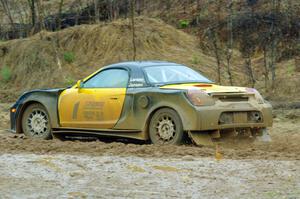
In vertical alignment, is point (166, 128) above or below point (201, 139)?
above

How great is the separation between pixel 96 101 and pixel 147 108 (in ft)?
3.37

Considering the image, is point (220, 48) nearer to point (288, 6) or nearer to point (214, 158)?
point (288, 6)

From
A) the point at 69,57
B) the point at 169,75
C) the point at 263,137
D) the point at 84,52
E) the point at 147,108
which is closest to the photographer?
the point at 147,108

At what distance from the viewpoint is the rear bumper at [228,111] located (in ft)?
39.2

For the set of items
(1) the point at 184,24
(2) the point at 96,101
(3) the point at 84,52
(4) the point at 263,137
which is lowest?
(4) the point at 263,137

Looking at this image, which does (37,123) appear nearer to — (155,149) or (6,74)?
(155,149)

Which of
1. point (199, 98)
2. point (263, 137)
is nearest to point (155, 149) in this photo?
point (199, 98)

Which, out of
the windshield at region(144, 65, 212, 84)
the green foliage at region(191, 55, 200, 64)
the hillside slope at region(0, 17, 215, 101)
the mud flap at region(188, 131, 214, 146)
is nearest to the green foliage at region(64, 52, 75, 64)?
the hillside slope at region(0, 17, 215, 101)

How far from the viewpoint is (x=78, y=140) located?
14250 mm

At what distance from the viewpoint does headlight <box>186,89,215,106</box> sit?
12.0 meters

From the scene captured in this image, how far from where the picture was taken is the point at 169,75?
1310 cm

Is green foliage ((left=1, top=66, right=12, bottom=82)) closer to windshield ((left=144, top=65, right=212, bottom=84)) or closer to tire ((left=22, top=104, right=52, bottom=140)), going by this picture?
tire ((left=22, top=104, right=52, bottom=140))

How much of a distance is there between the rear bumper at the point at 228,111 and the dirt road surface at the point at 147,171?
349mm

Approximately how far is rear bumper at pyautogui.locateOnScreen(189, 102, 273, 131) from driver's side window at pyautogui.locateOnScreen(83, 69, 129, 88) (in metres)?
1.66
